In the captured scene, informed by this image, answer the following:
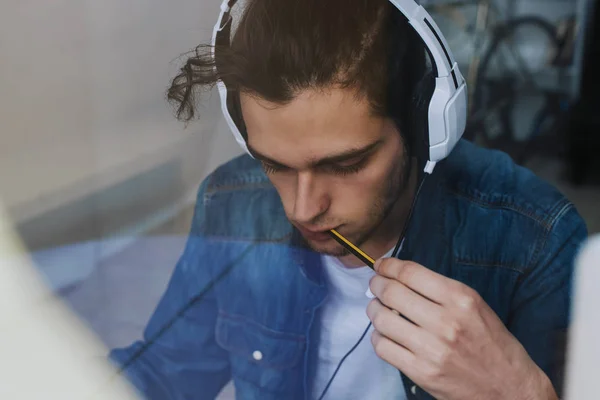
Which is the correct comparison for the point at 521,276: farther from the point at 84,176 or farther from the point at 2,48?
the point at 2,48

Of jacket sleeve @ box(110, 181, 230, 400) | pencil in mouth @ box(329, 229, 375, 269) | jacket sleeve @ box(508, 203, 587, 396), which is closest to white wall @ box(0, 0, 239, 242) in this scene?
jacket sleeve @ box(110, 181, 230, 400)

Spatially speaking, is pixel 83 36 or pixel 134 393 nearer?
pixel 83 36

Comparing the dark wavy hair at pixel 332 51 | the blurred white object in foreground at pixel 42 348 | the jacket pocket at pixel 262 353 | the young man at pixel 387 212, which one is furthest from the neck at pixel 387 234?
the blurred white object in foreground at pixel 42 348

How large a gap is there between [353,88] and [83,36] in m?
0.45

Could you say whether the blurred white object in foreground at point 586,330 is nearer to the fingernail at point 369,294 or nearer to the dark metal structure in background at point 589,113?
the dark metal structure in background at point 589,113

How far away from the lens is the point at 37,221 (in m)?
1.16

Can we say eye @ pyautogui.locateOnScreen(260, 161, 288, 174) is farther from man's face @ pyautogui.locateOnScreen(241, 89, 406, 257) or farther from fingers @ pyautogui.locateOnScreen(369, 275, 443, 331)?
fingers @ pyautogui.locateOnScreen(369, 275, 443, 331)

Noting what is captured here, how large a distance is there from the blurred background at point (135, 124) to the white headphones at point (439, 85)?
2cm

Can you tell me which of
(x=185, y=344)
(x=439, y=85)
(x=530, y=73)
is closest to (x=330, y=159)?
(x=439, y=85)

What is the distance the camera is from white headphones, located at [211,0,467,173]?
949mm

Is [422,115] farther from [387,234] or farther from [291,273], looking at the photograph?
[291,273]

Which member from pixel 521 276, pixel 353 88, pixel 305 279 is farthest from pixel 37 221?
pixel 521 276

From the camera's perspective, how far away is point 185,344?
1.23 meters

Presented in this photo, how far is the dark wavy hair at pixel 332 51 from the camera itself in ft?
3.15
